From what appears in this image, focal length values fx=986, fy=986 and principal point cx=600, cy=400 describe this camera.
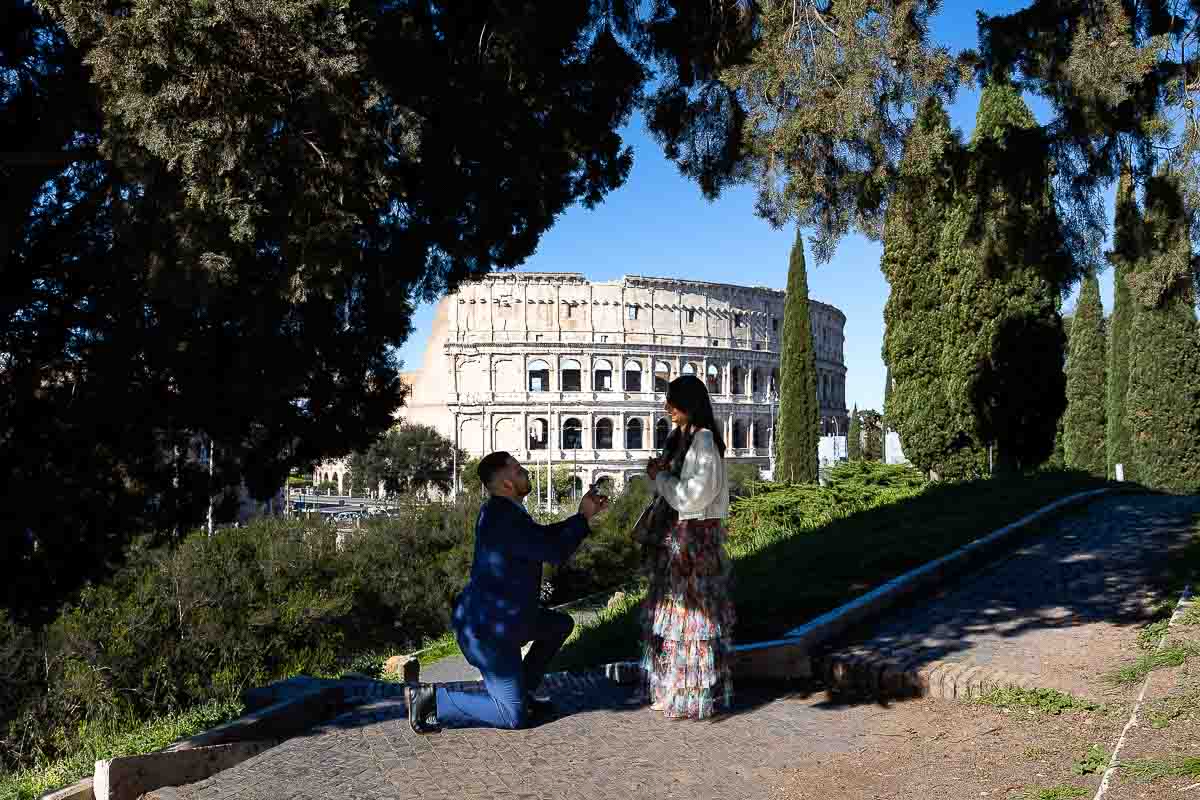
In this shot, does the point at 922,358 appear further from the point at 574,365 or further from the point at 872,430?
the point at 872,430

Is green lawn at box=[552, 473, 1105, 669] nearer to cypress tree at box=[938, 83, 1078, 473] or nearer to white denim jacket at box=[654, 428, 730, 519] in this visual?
white denim jacket at box=[654, 428, 730, 519]

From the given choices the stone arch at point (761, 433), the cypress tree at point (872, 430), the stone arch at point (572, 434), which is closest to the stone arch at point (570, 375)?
the stone arch at point (572, 434)

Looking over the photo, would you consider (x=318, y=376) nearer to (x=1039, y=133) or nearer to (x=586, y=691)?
(x=586, y=691)

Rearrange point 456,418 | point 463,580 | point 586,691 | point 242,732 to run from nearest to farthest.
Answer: point 242,732
point 586,691
point 463,580
point 456,418

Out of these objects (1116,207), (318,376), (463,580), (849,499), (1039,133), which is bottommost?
(463,580)

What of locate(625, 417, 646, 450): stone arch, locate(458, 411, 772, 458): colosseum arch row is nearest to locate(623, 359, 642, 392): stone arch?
locate(625, 417, 646, 450): stone arch

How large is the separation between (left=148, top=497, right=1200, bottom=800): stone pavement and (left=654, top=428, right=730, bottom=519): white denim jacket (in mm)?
1089

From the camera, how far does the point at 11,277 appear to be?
20.5ft

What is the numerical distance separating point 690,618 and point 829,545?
5740mm

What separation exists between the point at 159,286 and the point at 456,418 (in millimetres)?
63970

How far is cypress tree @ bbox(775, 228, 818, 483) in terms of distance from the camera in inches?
1452

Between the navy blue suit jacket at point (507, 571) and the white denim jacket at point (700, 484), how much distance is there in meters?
0.46

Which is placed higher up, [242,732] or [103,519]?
[103,519]

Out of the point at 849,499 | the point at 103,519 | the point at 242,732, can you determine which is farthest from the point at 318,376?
the point at 849,499
